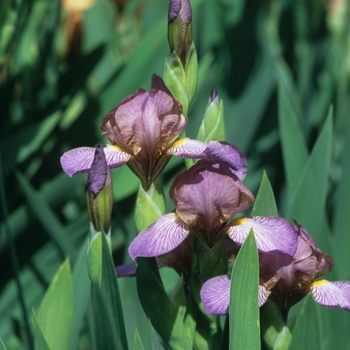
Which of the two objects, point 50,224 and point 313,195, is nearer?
point 313,195

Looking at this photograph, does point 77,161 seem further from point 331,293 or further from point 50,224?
point 50,224

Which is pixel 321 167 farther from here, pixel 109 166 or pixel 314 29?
pixel 314 29

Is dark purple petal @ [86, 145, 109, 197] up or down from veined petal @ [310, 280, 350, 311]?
up

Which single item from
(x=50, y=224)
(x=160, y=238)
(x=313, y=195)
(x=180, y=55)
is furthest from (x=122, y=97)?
(x=160, y=238)

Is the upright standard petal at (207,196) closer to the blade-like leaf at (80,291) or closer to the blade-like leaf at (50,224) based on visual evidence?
the blade-like leaf at (80,291)

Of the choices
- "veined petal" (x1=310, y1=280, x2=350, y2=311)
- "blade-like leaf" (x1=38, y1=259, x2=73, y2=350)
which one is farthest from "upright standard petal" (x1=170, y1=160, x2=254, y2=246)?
"blade-like leaf" (x1=38, y1=259, x2=73, y2=350)

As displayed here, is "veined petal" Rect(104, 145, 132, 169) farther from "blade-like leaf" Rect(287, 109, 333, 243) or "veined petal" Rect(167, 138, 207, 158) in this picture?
"blade-like leaf" Rect(287, 109, 333, 243)

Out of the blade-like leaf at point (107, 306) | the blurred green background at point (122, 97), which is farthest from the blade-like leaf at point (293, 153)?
the blade-like leaf at point (107, 306)
